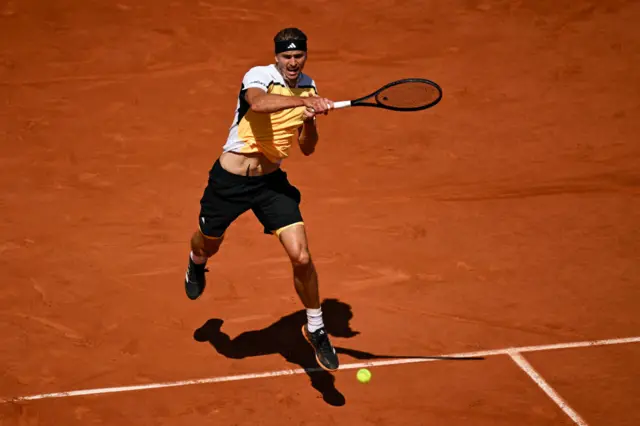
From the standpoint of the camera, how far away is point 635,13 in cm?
1338

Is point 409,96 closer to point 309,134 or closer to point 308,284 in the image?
point 309,134

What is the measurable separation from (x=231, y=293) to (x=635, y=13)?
842cm

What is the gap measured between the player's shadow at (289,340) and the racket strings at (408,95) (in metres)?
2.22

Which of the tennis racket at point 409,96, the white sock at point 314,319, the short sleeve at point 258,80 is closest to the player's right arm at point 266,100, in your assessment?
the short sleeve at point 258,80

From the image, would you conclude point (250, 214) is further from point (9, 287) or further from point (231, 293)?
point (9, 287)

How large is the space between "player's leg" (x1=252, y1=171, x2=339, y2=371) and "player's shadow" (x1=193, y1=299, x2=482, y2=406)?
0.62 m

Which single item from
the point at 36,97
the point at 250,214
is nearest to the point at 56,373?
the point at 250,214

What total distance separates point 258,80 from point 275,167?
32.1 inches

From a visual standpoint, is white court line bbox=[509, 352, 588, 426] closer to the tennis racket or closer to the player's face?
the tennis racket

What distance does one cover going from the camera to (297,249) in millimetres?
6555

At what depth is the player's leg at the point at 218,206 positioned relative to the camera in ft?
22.6

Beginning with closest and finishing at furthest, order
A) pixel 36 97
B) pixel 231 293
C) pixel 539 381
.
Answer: pixel 539 381, pixel 231 293, pixel 36 97

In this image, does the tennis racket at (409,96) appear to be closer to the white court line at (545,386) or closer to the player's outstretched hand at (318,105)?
the player's outstretched hand at (318,105)

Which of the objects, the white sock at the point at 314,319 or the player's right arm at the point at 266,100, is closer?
the player's right arm at the point at 266,100
